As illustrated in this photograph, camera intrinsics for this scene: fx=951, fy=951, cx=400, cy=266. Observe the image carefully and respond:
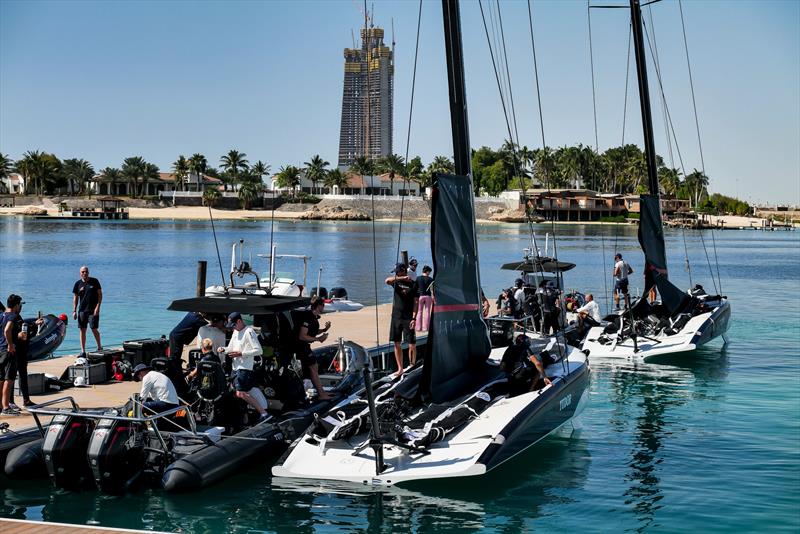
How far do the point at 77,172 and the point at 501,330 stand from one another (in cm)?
17340

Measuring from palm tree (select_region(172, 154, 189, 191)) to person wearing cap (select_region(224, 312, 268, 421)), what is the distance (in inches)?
6350

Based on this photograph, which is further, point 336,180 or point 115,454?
point 336,180

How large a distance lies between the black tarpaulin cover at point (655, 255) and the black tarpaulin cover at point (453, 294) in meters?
11.4

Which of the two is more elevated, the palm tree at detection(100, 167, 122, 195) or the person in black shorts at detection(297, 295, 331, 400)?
the palm tree at detection(100, 167, 122, 195)

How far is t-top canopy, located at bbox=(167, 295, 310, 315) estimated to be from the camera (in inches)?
512

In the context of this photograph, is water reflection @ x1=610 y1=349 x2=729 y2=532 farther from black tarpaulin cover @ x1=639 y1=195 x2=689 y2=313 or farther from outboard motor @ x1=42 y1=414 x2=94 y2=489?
outboard motor @ x1=42 y1=414 x2=94 y2=489

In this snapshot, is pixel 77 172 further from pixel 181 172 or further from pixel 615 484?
pixel 615 484

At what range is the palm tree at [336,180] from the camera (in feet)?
606

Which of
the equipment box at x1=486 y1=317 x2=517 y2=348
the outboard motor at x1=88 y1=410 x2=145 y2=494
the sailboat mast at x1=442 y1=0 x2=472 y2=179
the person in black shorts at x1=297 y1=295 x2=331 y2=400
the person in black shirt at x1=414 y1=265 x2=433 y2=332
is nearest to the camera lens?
the outboard motor at x1=88 y1=410 x2=145 y2=494

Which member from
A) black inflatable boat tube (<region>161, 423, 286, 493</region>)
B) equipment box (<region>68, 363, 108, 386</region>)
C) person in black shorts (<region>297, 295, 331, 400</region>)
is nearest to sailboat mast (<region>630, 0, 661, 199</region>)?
person in black shorts (<region>297, 295, 331, 400</region>)

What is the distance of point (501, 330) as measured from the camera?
17703 mm

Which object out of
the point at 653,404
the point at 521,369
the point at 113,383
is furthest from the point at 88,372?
the point at 653,404

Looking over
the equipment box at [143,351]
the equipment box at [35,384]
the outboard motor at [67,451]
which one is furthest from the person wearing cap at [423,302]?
the outboard motor at [67,451]

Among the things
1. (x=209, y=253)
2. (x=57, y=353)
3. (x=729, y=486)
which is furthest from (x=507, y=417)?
(x=209, y=253)
